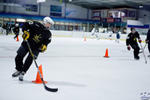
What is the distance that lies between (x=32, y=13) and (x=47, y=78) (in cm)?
3274

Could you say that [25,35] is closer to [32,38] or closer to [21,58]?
[32,38]

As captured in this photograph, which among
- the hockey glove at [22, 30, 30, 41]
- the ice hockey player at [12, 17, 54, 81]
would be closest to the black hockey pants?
the ice hockey player at [12, 17, 54, 81]

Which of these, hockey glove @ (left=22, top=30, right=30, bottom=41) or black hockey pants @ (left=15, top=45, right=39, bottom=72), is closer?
hockey glove @ (left=22, top=30, right=30, bottom=41)

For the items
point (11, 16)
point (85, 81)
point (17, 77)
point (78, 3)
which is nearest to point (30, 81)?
point (17, 77)

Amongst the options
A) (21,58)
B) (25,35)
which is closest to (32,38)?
(25,35)

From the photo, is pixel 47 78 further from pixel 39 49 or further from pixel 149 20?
pixel 149 20

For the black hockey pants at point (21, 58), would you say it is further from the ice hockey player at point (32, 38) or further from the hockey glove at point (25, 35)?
the hockey glove at point (25, 35)

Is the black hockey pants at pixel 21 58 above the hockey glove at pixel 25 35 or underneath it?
underneath

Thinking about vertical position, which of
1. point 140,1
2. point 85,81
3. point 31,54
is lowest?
point 85,81

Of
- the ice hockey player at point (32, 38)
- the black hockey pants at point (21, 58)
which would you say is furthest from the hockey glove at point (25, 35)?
the black hockey pants at point (21, 58)

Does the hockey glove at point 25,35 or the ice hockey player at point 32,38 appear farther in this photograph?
the ice hockey player at point 32,38

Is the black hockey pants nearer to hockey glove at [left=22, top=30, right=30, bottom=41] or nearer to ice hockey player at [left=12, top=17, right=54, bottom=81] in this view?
ice hockey player at [left=12, top=17, right=54, bottom=81]

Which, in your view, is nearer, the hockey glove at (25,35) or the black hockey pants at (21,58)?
the hockey glove at (25,35)

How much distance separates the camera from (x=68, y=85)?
396 cm
